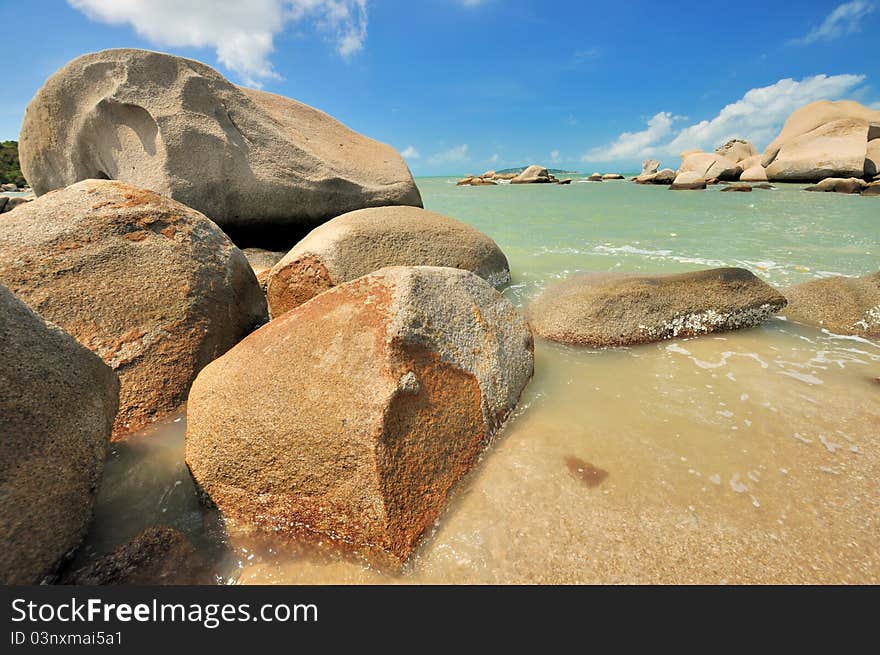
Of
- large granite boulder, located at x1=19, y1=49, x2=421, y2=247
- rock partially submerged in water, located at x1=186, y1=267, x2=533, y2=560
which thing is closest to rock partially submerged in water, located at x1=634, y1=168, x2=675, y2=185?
large granite boulder, located at x1=19, y1=49, x2=421, y2=247

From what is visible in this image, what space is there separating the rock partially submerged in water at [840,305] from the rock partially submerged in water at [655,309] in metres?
0.38

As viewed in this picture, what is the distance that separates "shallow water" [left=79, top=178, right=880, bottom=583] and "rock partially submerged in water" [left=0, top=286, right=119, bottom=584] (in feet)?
0.74

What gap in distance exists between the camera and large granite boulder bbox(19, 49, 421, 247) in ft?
16.1

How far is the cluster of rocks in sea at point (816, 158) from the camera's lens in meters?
24.3

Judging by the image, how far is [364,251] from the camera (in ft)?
11.9

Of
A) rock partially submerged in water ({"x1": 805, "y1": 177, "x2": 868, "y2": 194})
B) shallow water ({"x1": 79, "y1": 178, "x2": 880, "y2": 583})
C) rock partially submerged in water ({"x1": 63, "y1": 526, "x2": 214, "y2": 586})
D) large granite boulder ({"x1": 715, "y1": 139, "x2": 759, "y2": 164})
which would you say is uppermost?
large granite boulder ({"x1": 715, "y1": 139, "x2": 759, "y2": 164})

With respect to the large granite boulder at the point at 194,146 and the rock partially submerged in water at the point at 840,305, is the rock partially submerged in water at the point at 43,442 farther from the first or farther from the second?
the rock partially submerged in water at the point at 840,305

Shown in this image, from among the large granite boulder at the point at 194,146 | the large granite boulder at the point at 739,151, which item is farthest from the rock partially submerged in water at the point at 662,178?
the large granite boulder at the point at 194,146

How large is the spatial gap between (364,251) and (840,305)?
419 centimetres

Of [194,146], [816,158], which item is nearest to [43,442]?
[194,146]

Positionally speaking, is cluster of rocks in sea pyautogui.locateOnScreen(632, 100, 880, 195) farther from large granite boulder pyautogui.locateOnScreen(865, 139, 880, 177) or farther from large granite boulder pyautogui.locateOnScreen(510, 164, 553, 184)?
large granite boulder pyautogui.locateOnScreen(510, 164, 553, 184)

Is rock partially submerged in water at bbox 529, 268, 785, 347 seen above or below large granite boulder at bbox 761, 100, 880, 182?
below

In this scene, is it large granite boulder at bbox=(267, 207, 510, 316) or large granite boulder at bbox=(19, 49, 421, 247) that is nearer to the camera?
large granite boulder at bbox=(267, 207, 510, 316)

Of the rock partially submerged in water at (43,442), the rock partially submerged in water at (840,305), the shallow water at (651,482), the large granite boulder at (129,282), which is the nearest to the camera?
the rock partially submerged in water at (43,442)
